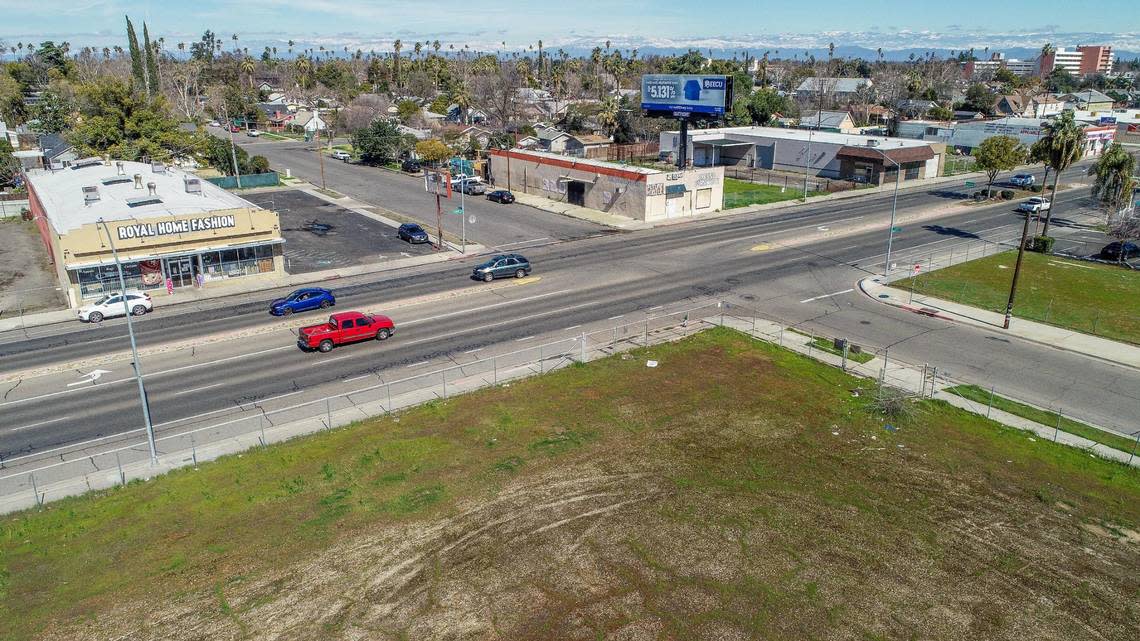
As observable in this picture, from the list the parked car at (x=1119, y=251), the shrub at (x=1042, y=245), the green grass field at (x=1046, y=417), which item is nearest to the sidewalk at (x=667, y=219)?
the shrub at (x=1042, y=245)

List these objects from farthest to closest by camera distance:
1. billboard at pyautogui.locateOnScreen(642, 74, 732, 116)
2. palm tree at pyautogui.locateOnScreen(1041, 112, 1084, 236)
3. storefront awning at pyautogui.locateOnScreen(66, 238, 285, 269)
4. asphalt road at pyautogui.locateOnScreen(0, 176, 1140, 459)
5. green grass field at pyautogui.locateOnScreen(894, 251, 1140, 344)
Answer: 1. billboard at pyautogui.locateOnScreen(642, 74, 732, 116)
2. palm tree at pyautogui.locateOnScreen(1041, 112, 1084, 236)
3. storefront awning at pyautogui.locateOnScreen(66, 238, 285, 269)
4. green grass field at pyautogui.locateOnScreen(894, 251, 1140, 344)
5. asphalt road at pyautogui.locateOnScreen(0, 176, 1140, 459)

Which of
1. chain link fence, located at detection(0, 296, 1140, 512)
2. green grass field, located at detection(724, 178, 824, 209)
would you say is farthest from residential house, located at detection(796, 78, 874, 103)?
chain link fence, located at detection(0, 296, 1140, 512)

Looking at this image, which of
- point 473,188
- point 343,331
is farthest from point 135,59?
point 343,331

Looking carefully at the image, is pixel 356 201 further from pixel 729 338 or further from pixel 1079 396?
pixel 1079 396

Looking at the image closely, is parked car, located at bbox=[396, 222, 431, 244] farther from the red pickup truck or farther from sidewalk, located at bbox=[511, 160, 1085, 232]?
the red pickup truck

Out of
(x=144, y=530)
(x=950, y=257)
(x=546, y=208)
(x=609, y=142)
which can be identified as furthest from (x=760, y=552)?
(x=609, y=142)

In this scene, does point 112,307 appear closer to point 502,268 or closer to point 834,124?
point 502,268

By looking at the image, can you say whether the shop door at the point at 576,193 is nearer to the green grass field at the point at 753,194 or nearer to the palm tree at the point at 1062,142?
the green grass field at the point at 753,194
